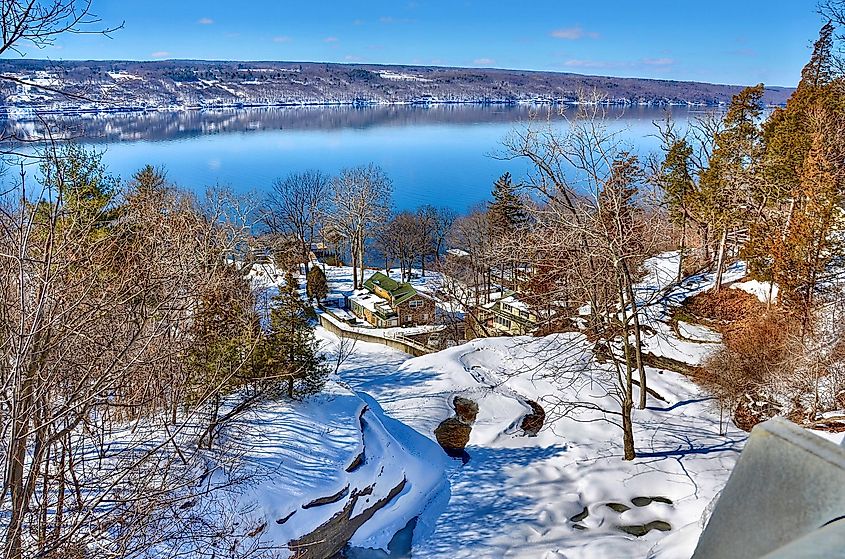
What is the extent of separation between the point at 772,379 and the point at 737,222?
1048 cm

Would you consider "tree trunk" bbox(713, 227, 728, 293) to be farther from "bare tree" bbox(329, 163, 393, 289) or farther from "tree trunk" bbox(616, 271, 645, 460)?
"bare tree" bbox(329, 163, 393, 289)

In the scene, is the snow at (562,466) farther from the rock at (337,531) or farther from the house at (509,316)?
the house at (509,316)

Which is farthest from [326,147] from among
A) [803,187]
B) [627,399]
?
[627,399]

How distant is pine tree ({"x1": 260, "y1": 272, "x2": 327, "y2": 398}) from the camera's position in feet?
39.9

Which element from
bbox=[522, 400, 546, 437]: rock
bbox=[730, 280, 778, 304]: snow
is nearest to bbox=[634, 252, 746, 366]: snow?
bbox=[730, 280, 778, 304]: snow

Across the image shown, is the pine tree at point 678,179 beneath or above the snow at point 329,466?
above

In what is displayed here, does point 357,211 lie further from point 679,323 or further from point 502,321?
point 679,323

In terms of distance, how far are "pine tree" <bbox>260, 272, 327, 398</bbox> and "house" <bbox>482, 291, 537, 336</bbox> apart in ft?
42.0

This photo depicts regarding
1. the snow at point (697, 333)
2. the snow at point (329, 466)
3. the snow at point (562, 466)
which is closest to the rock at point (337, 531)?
the snow at point (329, 466)

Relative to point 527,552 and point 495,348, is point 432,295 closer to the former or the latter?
point 495,348

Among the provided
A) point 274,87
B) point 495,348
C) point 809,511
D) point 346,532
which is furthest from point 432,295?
point 274,87

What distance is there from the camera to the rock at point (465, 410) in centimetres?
1462

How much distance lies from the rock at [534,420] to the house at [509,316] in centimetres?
→ 956

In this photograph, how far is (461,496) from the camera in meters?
11.4
